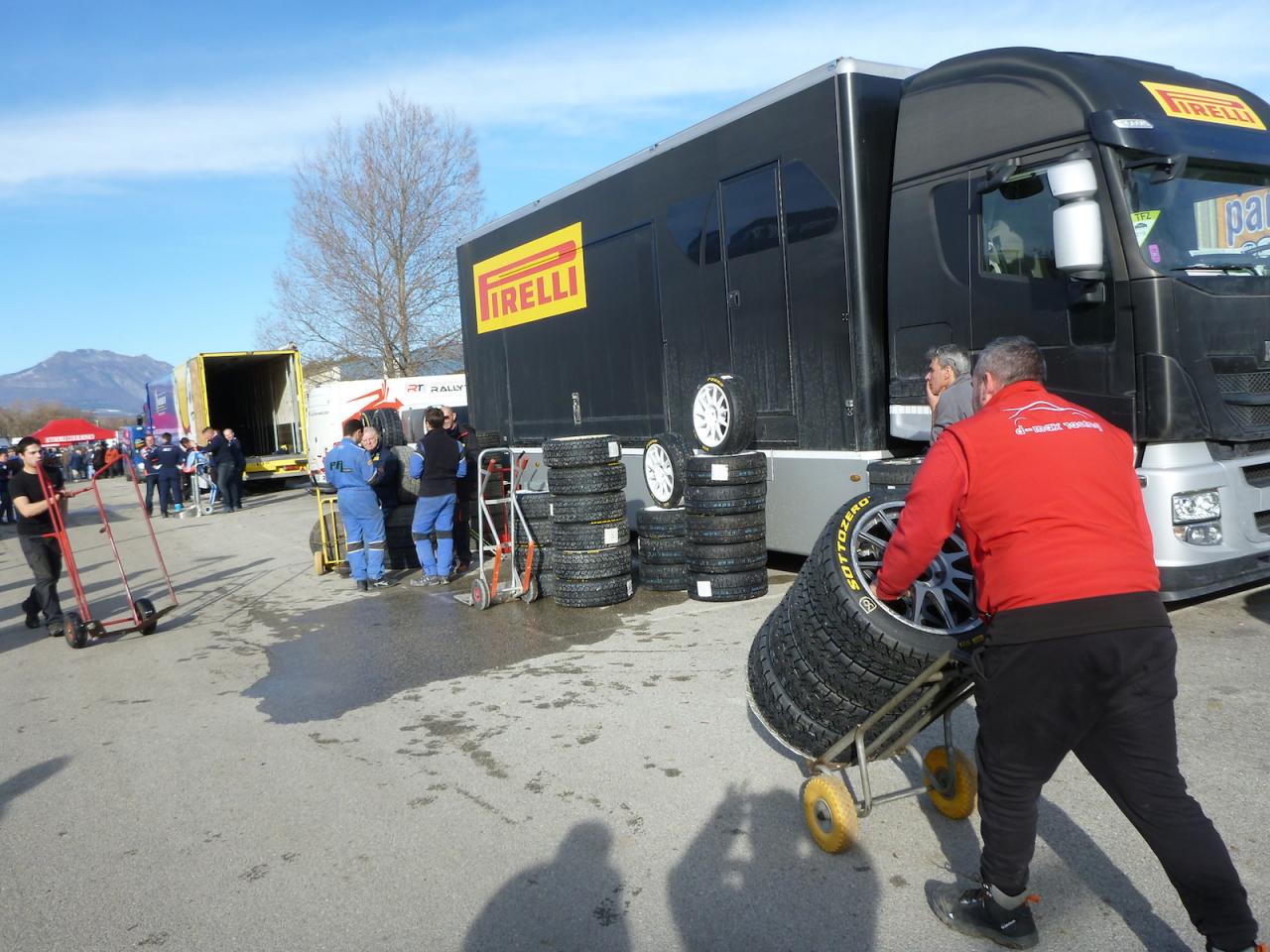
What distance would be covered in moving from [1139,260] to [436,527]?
6870mm

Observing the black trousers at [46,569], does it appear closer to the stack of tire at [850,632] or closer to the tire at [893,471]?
the tire at [893,471]

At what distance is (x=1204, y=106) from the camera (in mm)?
6688

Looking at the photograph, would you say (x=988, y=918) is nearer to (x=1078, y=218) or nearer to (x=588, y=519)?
(x=1078, y=218)

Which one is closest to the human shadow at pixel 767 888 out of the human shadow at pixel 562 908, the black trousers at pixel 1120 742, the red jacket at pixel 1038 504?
the human shadow at pixel 562 908

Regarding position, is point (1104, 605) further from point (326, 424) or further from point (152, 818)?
point (326, 424)

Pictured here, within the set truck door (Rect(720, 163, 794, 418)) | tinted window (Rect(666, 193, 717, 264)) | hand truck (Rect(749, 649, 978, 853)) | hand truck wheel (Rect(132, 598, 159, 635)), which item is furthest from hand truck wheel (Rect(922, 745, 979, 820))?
hand truck wheel (Rect(132, 598, 159, 635))

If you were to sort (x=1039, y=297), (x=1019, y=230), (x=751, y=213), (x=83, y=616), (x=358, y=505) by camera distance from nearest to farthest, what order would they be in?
1. (x=1039, y=297)
2. (x=1019, y=230)
3. (x=751, y=213)
4. (x=83, y=616)
5. (x=358, y=505)

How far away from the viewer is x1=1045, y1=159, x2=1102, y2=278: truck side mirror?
19.1ft

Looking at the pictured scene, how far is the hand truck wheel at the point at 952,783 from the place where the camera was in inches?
155

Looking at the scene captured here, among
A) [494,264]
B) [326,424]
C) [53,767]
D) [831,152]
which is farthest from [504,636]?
[326,424]

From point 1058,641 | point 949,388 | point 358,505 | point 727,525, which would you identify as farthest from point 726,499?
point 1058,641

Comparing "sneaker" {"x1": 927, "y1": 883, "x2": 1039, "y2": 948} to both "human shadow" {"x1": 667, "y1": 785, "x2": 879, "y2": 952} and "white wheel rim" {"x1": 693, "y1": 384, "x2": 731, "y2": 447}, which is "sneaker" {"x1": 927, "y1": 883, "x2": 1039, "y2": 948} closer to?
"human shadow" {"x1": 667, "y1": 785, "x2": 879, "y2": 952}

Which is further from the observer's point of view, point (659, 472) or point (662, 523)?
point (659, 472)

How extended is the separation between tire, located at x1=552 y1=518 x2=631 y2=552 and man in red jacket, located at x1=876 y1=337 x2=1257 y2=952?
5.46 meters
